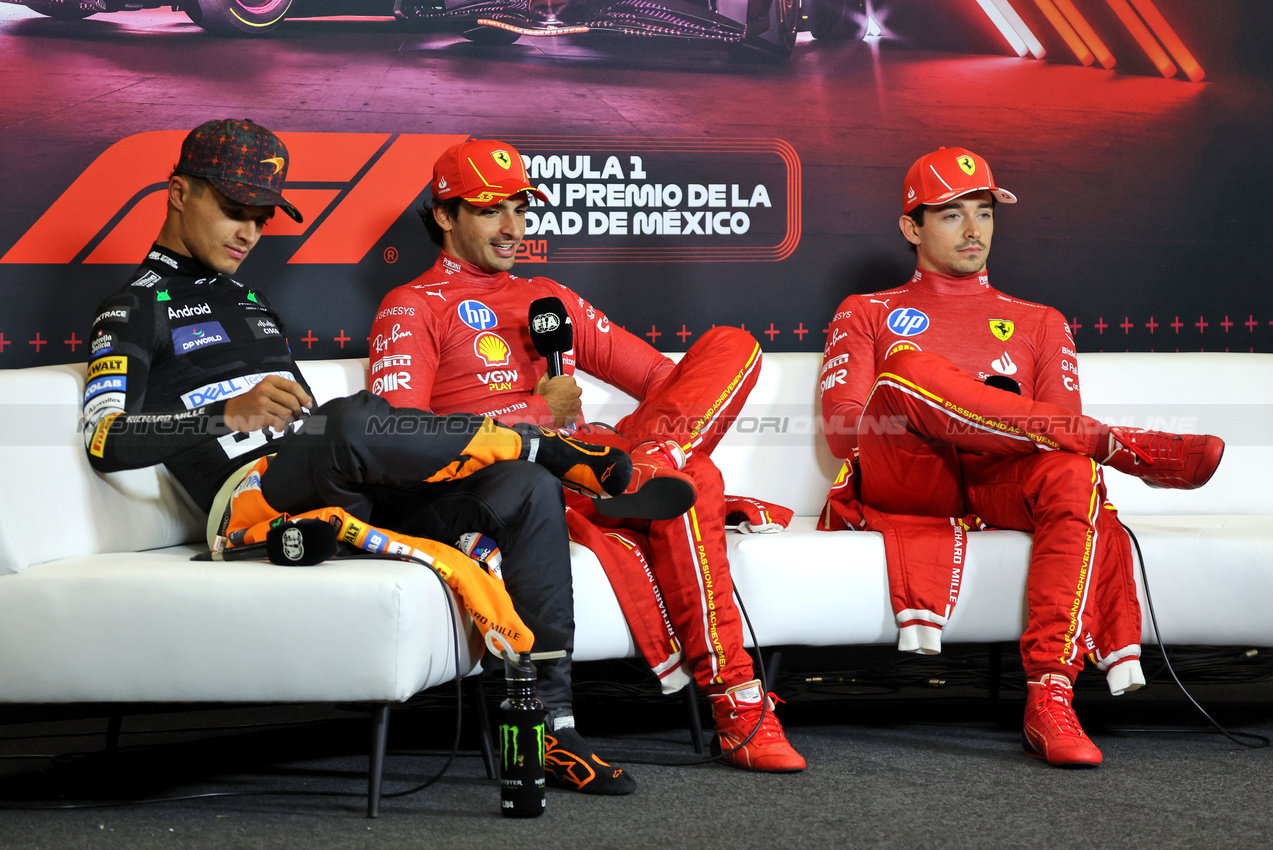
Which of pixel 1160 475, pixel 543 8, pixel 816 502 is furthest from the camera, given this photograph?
pixel 543 8

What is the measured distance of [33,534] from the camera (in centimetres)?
203

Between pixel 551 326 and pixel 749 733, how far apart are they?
98 cm

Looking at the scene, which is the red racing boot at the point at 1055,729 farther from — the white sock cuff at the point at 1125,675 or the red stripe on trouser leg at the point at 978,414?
the red stripe on trouser leg at the point at 978,414

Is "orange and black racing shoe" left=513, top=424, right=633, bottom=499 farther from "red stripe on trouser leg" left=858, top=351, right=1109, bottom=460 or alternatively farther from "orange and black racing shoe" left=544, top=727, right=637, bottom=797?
"red stripe on trouser leg" left=858, top=351, right=1109, bottom=460

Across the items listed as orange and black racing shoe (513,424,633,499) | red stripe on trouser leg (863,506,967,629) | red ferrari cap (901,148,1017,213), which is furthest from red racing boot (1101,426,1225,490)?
orange and black racing shoe (513,424,633,499)

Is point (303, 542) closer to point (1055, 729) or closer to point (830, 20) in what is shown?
point (1055, 729)

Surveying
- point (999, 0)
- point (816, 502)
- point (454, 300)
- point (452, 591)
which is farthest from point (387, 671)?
point (999, 0)

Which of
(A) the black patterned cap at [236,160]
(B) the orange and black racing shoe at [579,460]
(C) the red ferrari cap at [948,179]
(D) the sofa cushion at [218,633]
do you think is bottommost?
(D) the sofa cushion at [218,633]

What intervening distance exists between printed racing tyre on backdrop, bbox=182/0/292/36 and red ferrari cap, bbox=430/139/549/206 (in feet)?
2.56

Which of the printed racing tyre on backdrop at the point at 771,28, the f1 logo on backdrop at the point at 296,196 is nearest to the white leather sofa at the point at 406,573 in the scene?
the f1 logo on backdrop at the point at 296,196

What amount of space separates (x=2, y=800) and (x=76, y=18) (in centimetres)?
204

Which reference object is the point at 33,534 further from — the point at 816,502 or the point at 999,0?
the point at 999,0

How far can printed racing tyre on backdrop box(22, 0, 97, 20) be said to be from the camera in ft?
10.2

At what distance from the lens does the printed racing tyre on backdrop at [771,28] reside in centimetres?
342
